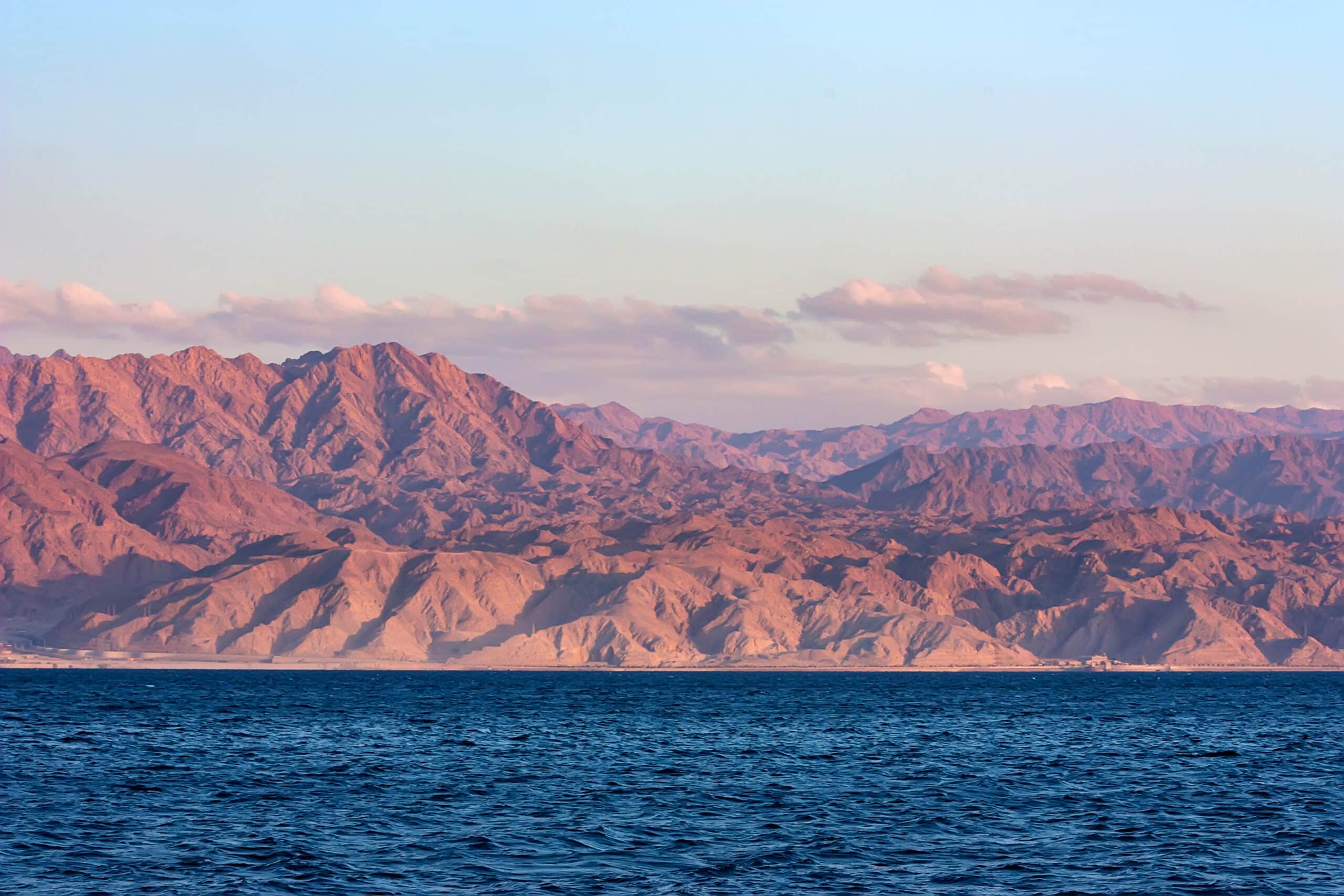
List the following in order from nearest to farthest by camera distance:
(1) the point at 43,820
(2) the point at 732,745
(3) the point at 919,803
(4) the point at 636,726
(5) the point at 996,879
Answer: (5) the point at 996,879 < (1) the point at 43,820 < (3) the point at 919,803 < (2) the point at 732,745 < (4) the point at 636,726

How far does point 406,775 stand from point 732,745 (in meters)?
34.0

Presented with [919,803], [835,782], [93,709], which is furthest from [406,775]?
[93,709]

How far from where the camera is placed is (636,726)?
14588cm

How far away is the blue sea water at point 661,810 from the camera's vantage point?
59.5 m

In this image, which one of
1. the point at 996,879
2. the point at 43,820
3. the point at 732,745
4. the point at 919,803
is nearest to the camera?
the point at 996,879

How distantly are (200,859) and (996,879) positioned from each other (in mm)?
29701

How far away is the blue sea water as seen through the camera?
195 ft

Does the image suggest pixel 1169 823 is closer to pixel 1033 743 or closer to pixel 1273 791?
pixel 1273 791

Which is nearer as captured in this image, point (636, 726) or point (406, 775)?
point (406, 775)

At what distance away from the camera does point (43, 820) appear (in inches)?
2849

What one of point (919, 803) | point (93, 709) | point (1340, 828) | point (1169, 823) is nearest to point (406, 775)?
point (919, 803)

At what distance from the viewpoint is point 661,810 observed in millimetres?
78625

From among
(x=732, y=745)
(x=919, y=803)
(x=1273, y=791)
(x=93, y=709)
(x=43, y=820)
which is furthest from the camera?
(x=93, y=709)

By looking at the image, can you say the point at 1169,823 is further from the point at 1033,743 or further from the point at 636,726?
the point at 636,726
